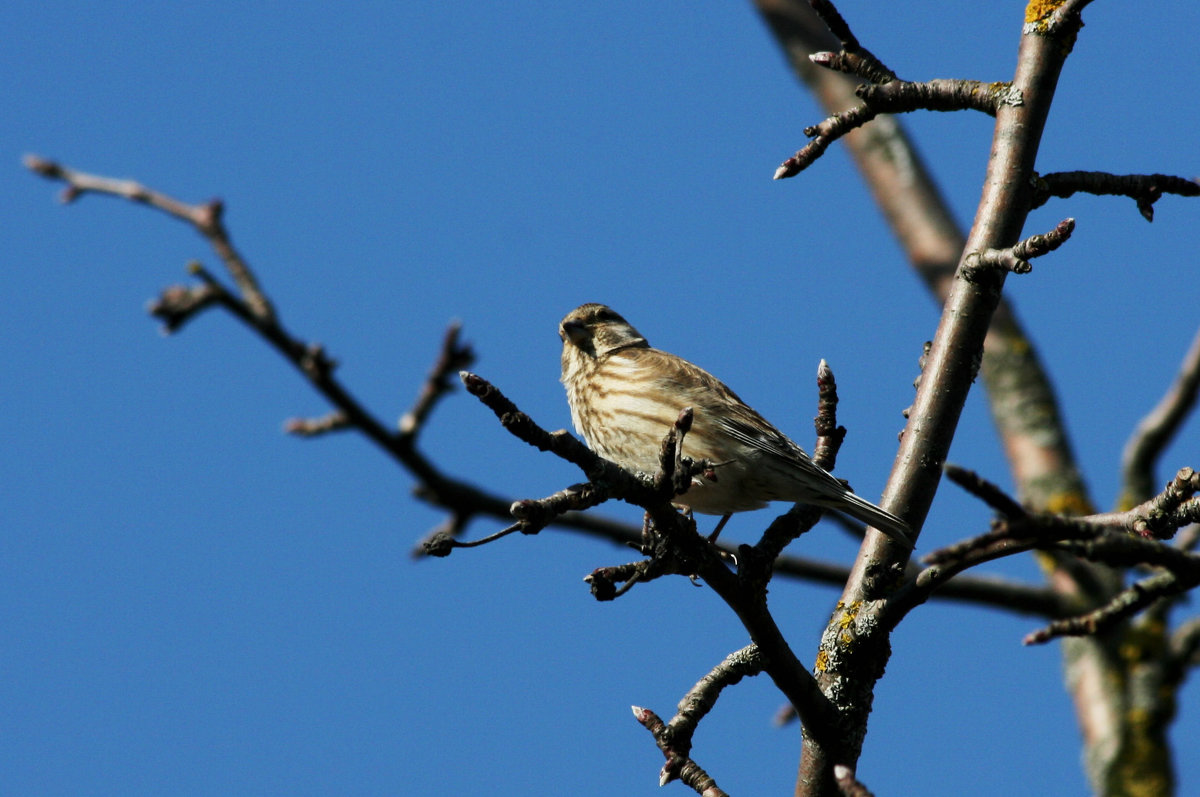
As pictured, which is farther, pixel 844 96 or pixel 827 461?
pixel 844 96

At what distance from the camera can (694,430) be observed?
19.7ft

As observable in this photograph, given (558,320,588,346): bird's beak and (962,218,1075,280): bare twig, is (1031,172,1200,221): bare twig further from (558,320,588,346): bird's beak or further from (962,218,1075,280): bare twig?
(558,320,588,346): bird's beak

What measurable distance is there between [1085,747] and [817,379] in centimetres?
632

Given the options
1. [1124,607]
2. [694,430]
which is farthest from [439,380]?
[1124,607]

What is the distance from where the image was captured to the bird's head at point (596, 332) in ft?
23.4

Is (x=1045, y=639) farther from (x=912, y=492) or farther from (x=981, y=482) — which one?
(x=912, y=492)

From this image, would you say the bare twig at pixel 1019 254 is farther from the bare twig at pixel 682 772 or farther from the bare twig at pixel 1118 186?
the bare twig at pixel 682 772

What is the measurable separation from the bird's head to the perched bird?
0.63 ft

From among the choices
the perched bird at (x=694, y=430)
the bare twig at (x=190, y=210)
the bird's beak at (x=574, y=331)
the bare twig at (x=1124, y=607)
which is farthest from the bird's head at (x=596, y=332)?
the bare twig at (x=1124, y=607)

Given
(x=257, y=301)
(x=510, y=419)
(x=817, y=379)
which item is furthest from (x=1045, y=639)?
(x=257, y=301)

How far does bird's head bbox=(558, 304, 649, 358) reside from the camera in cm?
713

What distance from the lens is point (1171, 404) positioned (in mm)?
9312

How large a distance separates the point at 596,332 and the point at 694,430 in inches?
57.9

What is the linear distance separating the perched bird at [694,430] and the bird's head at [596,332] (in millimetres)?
192
